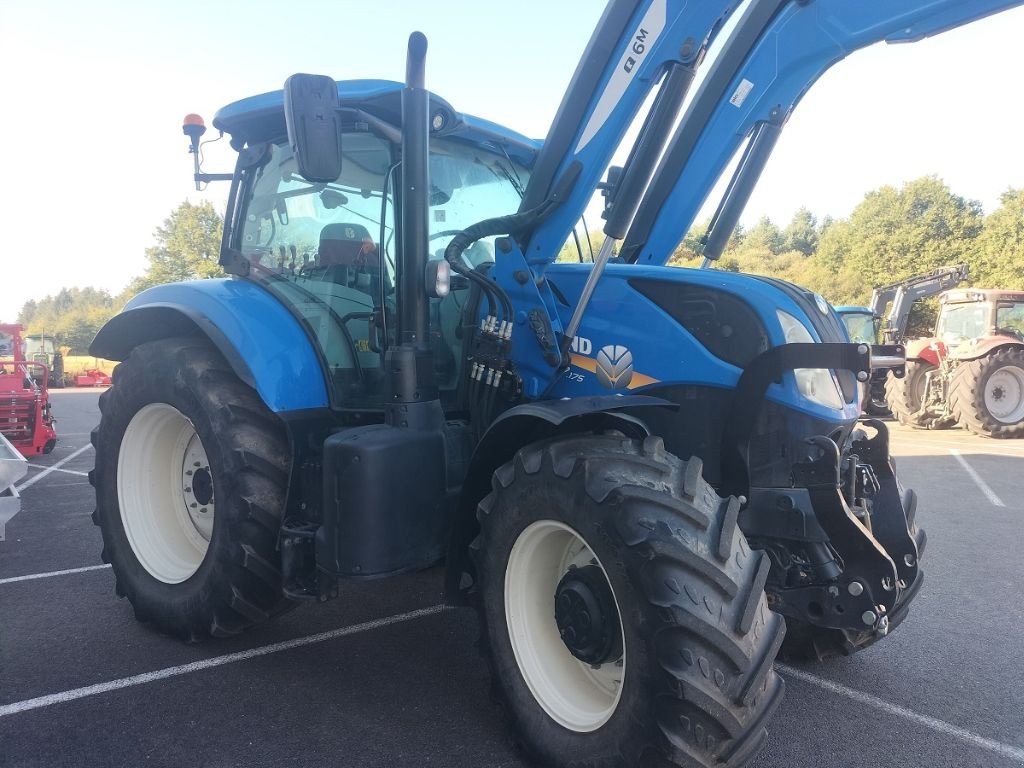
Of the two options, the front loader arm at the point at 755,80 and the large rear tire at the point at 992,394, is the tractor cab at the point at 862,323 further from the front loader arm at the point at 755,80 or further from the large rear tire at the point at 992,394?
the front loader arm at the point at 755,80

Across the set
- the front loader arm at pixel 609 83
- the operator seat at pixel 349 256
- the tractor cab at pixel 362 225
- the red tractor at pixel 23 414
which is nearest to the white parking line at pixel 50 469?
the red tractor at pixel 23 414

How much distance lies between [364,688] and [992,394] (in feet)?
41.5

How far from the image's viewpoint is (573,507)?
2307mm

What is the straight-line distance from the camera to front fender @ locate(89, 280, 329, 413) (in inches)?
127

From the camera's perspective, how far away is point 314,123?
2.66m

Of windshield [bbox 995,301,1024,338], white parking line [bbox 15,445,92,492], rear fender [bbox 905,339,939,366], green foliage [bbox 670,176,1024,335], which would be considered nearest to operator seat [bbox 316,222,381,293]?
white parking line [bbox 15,445,92,492]

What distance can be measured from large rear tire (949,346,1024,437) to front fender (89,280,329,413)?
11.9 m

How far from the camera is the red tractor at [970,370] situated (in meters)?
11.8

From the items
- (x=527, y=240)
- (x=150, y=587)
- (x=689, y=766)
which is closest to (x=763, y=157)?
(x=527, y=240)

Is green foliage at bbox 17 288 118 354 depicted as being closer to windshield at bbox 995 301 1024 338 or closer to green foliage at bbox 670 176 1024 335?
green foliage at bbox 670 176 1024 335

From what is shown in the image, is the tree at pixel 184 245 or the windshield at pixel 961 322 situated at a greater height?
the tree at pixel 184 245

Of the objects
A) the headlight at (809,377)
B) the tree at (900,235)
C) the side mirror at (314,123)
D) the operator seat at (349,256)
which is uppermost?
the tree at (900,235)

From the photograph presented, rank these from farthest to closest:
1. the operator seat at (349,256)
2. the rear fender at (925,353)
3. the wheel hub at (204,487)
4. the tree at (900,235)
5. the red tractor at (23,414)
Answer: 1. the tree at (900,235)
2. the rear fender at (925,353)
3. the red tractor at (23,414)
4. the wheel hub at (204,487)
5. the operator seat at (349,256)

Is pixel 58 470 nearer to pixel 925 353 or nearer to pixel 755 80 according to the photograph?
pixel 755 80
